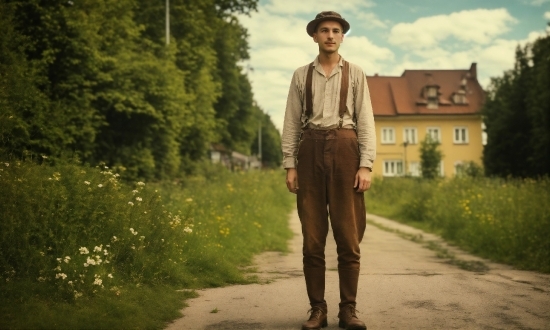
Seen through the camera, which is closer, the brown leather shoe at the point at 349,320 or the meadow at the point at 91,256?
the brown leather shoe at the point at 349,320

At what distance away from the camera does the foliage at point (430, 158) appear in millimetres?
44531

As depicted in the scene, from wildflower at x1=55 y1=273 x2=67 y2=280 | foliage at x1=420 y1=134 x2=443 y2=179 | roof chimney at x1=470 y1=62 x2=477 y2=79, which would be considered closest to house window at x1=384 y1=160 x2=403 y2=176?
roof chimney at x1=470 y1=62 x2=477 y2=79

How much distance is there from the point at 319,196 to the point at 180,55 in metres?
31.9

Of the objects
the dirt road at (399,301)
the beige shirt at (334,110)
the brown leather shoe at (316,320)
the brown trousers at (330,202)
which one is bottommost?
the dirt road at (399,301)

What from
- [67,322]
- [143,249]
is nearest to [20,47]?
[143,249]

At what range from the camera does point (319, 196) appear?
17.5ft

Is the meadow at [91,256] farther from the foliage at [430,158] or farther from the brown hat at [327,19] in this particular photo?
the foliage at [430,158]

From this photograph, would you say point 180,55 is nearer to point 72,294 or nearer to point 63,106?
point 63,106

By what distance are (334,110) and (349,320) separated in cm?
172

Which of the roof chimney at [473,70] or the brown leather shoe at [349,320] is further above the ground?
the roof chimney at [473,70]

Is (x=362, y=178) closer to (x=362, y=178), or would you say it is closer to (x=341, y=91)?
(x=362, y=178)

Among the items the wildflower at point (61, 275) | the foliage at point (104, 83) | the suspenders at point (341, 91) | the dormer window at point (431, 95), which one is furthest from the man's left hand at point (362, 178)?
the dormer window at point (431, 95)

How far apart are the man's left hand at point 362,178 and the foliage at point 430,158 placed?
133ft

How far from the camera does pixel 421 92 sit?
67000 millimetres
